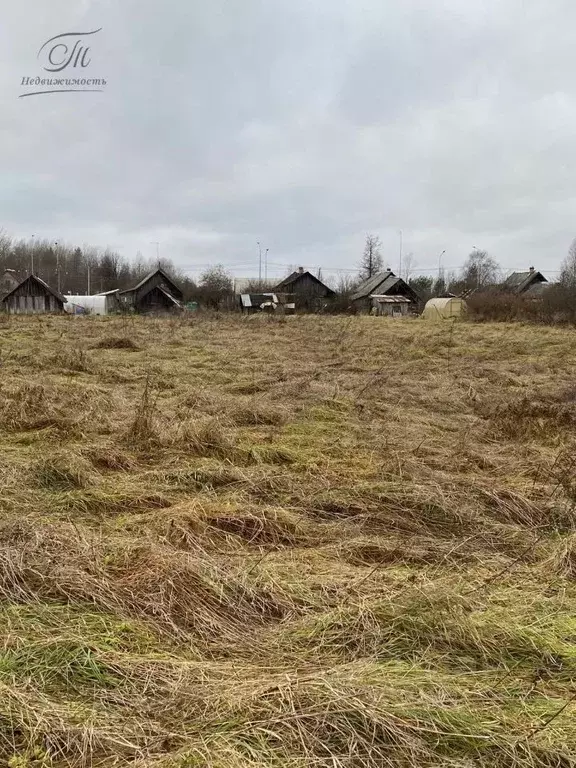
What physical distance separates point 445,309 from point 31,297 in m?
32.0

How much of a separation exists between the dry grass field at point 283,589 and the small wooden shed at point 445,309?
1031 inches

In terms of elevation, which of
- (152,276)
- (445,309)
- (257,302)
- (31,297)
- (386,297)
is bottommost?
(445,309)

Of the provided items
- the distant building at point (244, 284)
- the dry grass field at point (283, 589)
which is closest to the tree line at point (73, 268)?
the distant building at point (244, 284)

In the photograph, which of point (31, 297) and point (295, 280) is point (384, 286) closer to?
point (295, 280)

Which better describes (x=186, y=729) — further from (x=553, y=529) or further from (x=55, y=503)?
(x=553, y=529)

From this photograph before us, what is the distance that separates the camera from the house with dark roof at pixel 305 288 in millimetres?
48969

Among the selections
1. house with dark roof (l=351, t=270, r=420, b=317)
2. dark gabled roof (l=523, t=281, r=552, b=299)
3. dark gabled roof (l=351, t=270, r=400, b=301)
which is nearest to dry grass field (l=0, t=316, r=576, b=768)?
dark gabled roof (l=523, t=281, r=552, b=299)

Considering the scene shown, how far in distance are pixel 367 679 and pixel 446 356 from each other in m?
14.6

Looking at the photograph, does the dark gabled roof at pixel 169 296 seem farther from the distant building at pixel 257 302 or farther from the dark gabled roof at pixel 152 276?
the distant building at pixel 257 302

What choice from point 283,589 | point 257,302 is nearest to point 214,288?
point 257,302

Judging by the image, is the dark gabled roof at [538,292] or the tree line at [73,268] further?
the tree line at [73,268]

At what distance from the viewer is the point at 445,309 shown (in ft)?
112

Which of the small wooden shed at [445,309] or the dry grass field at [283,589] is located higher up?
the small wooden shed at [445,309]

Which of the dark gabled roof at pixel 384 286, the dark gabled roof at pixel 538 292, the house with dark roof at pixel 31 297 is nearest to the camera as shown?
the dark gabled roof at pixel 538 292
